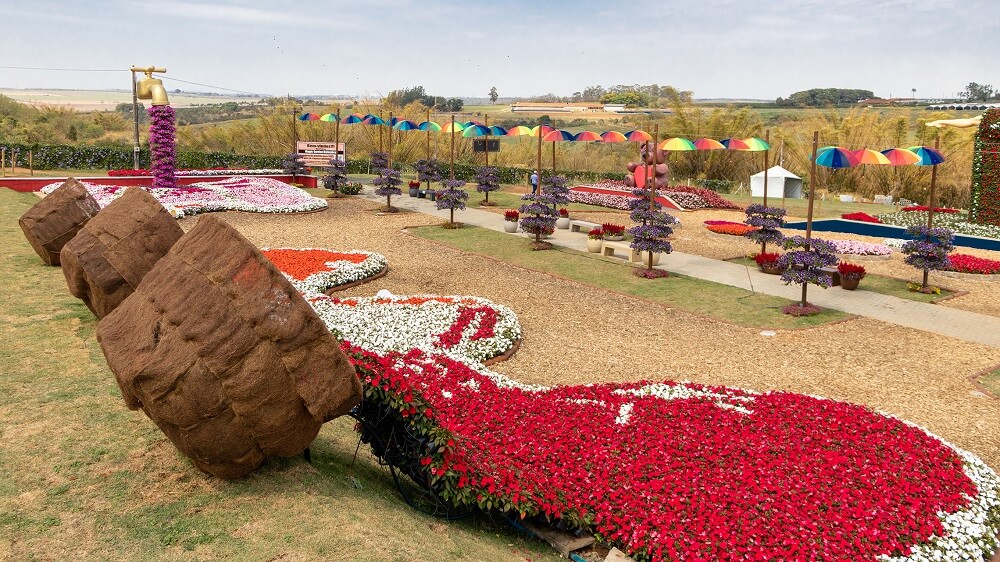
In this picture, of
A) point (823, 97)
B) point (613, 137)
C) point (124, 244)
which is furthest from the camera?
point (823, 97)

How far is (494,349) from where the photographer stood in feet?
39.2

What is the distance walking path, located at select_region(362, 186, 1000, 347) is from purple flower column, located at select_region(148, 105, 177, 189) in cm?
1596

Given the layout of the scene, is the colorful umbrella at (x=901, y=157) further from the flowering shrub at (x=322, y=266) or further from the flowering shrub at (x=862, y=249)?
the flowering shrub at (x=322, y=266)

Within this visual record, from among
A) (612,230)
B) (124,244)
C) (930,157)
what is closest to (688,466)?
(124,244)

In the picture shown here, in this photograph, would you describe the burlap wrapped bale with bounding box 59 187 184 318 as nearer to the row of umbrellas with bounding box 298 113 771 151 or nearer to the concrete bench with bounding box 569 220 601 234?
the row of umbrellas with bounding box 298 113 771 151

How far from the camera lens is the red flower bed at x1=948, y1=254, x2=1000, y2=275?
60.4ft

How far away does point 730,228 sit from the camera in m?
25.1

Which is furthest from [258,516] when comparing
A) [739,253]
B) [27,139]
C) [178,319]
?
[27,139]

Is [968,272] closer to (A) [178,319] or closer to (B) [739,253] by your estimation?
(B) [739,253]

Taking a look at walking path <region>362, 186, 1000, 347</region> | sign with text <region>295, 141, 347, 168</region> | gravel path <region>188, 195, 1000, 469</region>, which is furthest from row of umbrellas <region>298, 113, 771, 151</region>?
gravel path <region>188, 195, 1000, 469</region>

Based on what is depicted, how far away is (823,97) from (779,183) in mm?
126891

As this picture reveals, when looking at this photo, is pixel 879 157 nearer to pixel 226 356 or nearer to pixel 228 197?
pixel 226 356

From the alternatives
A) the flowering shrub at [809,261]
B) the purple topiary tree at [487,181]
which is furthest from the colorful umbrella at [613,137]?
the flowering shrub at [809,261]

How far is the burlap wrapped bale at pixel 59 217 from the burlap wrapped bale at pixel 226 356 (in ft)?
29.7
